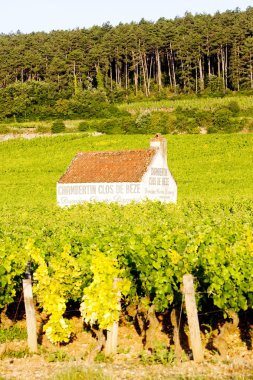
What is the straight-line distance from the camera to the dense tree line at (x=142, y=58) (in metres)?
129

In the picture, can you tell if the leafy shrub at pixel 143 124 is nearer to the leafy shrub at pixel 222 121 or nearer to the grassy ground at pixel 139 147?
the grassy ground at pixel 139 147

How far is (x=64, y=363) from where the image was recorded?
460 inches

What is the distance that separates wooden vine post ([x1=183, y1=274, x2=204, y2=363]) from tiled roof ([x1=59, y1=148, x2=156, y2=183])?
117ft

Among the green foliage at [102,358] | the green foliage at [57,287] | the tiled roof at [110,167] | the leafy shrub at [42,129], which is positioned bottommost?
the green foliage at [102,358]

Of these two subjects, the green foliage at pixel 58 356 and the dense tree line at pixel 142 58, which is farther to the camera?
the dense tree line at pixel 142 58

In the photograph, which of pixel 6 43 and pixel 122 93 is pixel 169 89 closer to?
pixel 122 93

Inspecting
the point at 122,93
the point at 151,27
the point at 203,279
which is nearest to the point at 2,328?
the point at 203,279

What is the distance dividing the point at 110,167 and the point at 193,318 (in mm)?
38280

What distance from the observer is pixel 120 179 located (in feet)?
156

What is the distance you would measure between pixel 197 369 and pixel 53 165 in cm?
6103

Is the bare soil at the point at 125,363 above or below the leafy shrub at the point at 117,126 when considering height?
below

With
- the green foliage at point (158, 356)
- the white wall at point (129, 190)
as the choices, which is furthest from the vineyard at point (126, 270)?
the white wall at point (129, 190)

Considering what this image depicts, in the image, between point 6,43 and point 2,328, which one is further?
point 6,43

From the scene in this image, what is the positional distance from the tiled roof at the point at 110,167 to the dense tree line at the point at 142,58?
70.7 meters
